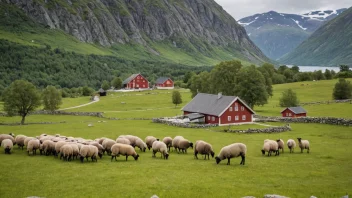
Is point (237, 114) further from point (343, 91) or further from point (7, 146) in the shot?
point (343, 91)

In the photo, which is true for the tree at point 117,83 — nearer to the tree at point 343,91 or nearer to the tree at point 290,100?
the tree at point 290,100

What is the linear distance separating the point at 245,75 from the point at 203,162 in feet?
183

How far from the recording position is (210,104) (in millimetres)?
71938

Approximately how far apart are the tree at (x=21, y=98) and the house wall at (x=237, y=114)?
41220 millimetres

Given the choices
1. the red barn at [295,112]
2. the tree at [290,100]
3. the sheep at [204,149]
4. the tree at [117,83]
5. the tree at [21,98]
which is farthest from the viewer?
the tree at [117,83]

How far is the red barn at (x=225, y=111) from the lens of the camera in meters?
67.5

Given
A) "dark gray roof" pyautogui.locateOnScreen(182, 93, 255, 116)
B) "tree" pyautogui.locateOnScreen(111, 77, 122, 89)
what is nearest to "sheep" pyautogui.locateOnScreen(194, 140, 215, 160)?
"dark gray roof" pyautogui.locateOnScreen(182, 93, 255, 116)

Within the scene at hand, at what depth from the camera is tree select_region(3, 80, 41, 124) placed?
75.1 m

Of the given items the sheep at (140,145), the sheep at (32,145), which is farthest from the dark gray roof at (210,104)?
the sheep at (32,145)

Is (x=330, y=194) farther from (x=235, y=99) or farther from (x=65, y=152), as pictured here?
(x=235, y=99)

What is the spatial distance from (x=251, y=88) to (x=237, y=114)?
16540mm

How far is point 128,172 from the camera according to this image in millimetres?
26656

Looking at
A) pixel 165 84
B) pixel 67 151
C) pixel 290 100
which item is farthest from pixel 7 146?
pixel 165 84

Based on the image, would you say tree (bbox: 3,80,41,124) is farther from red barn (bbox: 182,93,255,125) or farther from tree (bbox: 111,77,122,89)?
tree (bbox: 111,77,122,89)
